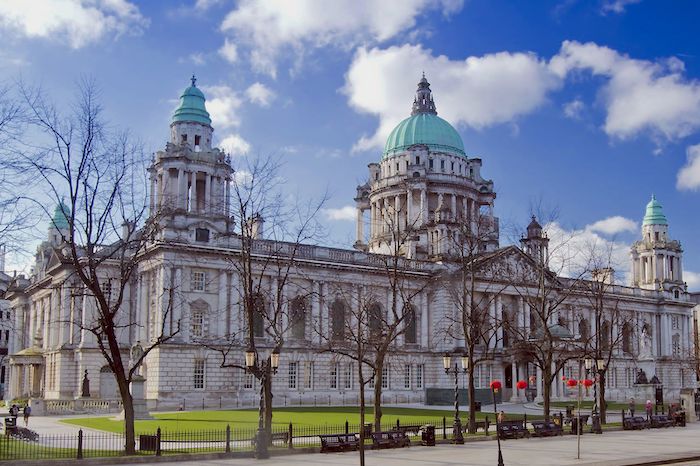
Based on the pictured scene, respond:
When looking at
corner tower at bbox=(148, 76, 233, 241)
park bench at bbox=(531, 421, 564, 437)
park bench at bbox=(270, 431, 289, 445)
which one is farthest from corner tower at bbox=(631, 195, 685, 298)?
park bench at bbox=(270, 431, 289, 445)

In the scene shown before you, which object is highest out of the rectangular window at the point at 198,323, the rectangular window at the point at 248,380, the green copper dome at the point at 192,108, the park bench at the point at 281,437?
the green copper dome at the point at 192,108

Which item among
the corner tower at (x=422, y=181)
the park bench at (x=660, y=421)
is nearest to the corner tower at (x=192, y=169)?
the corner tower at (x=422, y=181)

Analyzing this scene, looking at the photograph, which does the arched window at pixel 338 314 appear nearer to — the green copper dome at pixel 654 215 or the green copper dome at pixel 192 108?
the green copper dome at pixel 192 108

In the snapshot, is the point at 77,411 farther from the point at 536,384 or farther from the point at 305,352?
the point at 536,384

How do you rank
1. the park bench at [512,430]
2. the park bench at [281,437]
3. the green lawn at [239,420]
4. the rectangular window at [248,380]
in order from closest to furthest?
the park bench at [281,437] → the park bench at [512,430] → the green lawn at [239,420] → the rectangular window at [248,380]

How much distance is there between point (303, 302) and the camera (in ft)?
205

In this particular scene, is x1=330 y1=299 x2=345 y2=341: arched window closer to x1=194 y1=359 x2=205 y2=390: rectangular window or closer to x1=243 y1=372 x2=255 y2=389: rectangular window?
x1=243 y1=372 x2=255 y2=389: rectangular window

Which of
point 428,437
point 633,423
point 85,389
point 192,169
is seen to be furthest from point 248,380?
point 428,437

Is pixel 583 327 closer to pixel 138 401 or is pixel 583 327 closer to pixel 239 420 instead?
pixel 239 420

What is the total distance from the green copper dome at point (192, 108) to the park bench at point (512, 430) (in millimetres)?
41315

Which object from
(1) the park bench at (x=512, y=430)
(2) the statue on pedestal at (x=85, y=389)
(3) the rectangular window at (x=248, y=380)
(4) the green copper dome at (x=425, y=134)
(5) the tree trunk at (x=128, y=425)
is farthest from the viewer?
(4) the green copper dome at (x=425, y=134)

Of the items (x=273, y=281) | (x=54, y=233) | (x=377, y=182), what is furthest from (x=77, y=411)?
(x=377, y=182)

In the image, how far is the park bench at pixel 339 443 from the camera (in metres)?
32.6

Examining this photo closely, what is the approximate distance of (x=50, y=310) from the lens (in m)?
74.8
